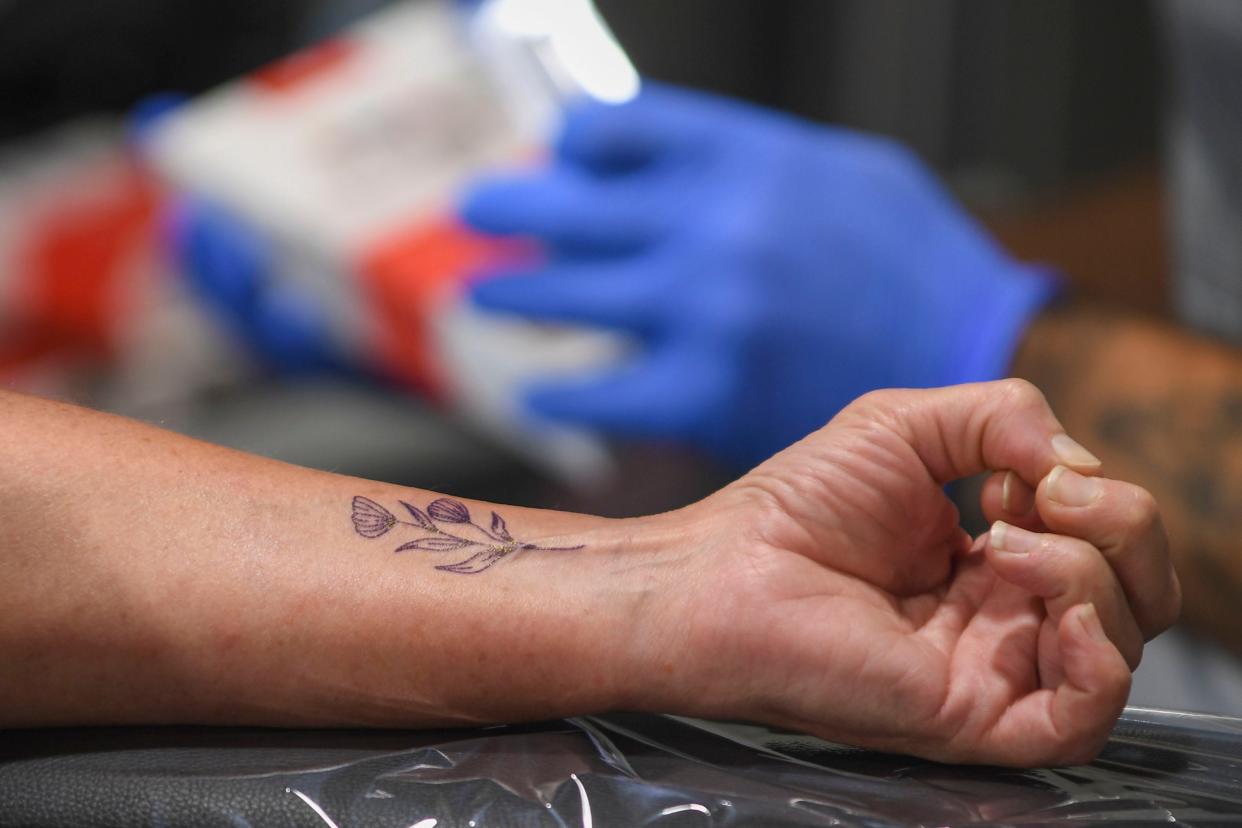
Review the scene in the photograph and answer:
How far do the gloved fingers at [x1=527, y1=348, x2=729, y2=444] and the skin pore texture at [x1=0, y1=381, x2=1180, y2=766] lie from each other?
0.46 metres

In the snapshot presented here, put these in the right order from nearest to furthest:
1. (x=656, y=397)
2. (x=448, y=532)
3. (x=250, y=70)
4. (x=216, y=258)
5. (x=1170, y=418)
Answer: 1. (x=448, y=532)
2. (x=1170, y=418)
3. (x=656, y=397)
4. (x=216, y=258)
5. (x=250, y=70)

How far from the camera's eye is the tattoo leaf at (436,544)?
578 mm

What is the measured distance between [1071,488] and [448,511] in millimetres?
302

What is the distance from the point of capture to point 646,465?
3.75 ft

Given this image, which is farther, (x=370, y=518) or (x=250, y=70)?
(x=250, y=70)

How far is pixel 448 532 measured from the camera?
59 cm

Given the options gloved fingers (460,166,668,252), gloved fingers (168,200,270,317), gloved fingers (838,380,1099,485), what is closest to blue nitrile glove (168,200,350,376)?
gloved fingers (168,200,270,317)

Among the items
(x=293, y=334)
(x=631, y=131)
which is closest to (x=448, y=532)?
(x=631, y=131)

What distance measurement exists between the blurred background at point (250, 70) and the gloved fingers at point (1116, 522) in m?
0.51

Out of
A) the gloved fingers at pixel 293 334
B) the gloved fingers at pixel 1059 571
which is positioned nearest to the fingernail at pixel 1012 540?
the gloved fingers at pixel 1059 571

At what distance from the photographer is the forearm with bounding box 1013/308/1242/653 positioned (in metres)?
0.88

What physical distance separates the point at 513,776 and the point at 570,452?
0.79 meters

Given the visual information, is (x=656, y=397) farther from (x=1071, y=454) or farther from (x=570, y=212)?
(x=1071, y=454)

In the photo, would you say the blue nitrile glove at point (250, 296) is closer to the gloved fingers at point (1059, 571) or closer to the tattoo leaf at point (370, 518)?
the tattoo leaf at point (370, 518)
